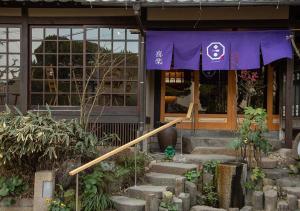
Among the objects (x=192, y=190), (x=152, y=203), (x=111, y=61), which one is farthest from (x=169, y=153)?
(x=111, y=61)

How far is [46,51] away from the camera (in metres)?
13.5

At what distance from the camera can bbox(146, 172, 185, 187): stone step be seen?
33.4ft

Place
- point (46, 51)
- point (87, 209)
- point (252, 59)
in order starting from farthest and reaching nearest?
point (46, 51)
point (252, 59)
point (87, 209)

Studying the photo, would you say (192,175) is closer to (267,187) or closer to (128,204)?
(267,187)

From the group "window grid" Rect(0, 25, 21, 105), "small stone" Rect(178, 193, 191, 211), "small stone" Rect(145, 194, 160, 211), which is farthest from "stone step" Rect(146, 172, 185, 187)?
"window grid" Rect(0, 25, 21, 105)

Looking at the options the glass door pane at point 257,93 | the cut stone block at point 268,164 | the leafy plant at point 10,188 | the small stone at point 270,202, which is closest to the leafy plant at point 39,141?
the leafy plant at point 10,188

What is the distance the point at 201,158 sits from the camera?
11312mm

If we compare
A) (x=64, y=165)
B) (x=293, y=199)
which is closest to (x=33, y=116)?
(x=64, y=165)

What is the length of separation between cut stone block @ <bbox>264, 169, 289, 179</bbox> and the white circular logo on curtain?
3453 millimetres

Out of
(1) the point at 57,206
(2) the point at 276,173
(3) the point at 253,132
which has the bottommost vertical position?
(1) the point at 57,206

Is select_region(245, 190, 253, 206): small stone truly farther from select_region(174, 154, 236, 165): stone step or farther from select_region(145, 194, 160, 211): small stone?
select_region(145, 194, 160, 211): small stone

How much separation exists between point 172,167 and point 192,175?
2.05ft

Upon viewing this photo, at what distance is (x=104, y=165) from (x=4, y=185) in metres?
2.15

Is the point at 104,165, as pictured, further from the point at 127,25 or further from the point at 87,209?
the point at 127,25
